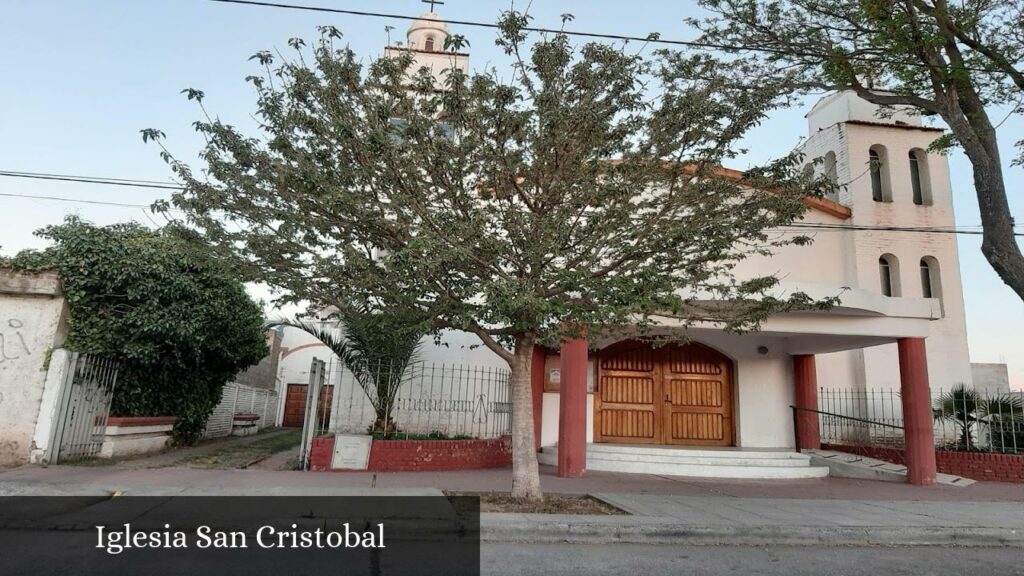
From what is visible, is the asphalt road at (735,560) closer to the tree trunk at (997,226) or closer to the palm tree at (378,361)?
the tree trunk at (997,226)

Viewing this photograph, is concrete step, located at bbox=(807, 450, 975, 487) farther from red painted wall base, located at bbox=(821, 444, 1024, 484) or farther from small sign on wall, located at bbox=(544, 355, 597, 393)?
small sign on wall, located at bbox=(544, 355, 597, 393)

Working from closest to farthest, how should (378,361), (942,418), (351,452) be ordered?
(351,452)
(378,361)
(942,418)

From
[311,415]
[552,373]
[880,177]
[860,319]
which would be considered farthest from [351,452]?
[880,177]

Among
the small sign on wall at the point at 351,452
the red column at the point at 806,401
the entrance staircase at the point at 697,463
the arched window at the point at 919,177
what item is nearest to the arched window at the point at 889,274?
the arched window at the point at 919,177

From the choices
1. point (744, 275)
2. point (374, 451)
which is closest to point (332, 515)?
point (374, 451)

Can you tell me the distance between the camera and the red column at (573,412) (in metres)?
10.0

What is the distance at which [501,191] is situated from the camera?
7309 millimetres

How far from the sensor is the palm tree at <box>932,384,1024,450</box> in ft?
41.0

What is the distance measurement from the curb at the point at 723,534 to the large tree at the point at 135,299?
568 centimetres

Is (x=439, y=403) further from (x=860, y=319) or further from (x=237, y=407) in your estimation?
(x=237, y=407)

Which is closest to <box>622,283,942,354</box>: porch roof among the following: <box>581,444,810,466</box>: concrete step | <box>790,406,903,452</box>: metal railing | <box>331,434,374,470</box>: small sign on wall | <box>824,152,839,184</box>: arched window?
<box>581,444,810,466</box>: concrete step

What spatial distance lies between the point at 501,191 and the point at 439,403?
591 cm

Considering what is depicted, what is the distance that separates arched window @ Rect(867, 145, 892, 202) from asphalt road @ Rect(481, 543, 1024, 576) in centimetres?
1243

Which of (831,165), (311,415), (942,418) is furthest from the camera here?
(831,165)
